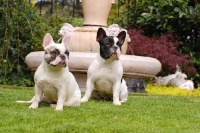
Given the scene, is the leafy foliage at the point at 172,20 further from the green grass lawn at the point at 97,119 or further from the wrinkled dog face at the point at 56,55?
the wrinkled dog face at the point at 56,55

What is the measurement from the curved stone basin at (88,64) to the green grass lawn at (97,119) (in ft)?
7.26

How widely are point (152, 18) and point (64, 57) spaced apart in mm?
6656

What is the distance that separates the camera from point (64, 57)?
17.6 feet

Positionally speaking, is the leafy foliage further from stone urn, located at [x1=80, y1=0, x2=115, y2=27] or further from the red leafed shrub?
stone urn, located at [x1=80, y1=0, x2=115, y2=27]

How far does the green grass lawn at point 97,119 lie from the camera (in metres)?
4.39

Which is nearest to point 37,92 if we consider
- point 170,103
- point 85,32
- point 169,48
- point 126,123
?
point 126,123

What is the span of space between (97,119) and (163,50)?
6.27 metres

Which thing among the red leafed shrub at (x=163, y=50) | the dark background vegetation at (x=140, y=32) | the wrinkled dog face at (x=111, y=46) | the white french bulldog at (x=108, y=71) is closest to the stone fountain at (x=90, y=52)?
the dark background vegetation at (x=140, y=32)

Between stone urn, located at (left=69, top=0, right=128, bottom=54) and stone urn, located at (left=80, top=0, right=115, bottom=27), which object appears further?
stone urn, located at (left=80, top=0, right=115, bottom=27)

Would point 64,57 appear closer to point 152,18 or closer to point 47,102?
point 47,102

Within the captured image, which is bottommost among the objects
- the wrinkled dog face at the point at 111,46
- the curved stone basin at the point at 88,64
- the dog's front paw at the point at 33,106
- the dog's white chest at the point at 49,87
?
the curved stone basin at the point at 88,64

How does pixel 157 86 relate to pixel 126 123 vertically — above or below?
below

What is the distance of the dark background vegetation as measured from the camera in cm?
1003

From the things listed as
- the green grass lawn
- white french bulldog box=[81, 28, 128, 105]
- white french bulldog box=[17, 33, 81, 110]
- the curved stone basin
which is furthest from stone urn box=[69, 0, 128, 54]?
white french bulldog box=[17, 33, 81, 110]
